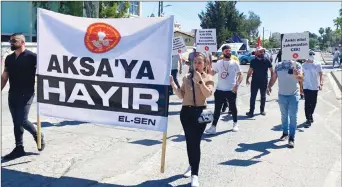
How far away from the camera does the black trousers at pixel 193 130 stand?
4.47m

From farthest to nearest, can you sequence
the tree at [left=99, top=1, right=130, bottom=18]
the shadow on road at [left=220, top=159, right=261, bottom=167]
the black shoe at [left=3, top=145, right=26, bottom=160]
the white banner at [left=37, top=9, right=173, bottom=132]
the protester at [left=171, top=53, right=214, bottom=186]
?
the tree at [left=99, top=1, right=130, bottom=18]
the shadow on road at [left=220, top=159, right=261, bottom=167]
the black shoe at [left=3, top=145, right=26, bottom=160]
the white banner at [left=37, top=9, right=173, bottom=132]
the protester at [left=171, top=53, right=214, bottom=186]

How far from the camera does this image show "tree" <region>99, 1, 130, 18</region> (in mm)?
27125

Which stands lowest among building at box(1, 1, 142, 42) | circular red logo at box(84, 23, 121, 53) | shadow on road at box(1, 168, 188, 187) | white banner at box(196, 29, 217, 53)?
shadow on road at box(1, 168, 188, 187)

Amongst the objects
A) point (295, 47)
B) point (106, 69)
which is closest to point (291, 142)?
point (295, 47)

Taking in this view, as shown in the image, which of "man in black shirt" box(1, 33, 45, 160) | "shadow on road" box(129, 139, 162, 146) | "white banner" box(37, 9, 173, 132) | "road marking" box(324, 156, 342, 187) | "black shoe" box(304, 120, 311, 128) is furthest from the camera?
"black shoe" box(304, 120, 311, 128)

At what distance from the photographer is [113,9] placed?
88.9ft

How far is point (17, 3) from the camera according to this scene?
25875mm

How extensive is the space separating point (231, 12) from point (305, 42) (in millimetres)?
54031

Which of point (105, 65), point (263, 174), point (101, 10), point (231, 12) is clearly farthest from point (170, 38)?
point (231, 12)

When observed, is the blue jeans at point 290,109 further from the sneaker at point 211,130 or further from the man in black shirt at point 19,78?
the man in black shirt at point 19,78

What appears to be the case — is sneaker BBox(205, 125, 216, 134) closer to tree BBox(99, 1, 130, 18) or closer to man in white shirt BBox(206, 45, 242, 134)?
man in white shirt BBox(206, 45, 242, 134)

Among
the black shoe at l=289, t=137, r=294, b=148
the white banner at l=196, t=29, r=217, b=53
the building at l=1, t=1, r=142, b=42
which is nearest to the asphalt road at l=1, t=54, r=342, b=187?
the black shoe at l=289, t=137, r=294, b=148

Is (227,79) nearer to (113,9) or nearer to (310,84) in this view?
(310,84)

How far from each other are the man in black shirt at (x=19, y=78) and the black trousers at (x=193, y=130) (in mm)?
2357
